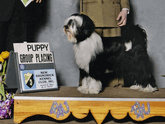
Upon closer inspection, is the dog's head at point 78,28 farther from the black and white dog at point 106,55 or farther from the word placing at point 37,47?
the word placing at point 37,47

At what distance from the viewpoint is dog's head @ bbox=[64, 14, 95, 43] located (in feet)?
6.32

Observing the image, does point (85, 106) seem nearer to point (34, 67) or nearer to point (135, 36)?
point (34, 67)

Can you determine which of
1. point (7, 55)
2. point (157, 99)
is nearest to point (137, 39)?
point (157, 99)

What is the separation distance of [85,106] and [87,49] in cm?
55

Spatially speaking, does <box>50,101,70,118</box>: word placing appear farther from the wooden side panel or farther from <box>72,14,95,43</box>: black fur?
<box>72,14,95,43</box>: black fur

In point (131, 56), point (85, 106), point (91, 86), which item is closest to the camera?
point (85, 106)

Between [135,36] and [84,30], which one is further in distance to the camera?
[135,36]

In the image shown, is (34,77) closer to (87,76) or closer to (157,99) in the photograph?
(87,76)

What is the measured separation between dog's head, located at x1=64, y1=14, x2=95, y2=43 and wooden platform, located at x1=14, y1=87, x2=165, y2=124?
588mm

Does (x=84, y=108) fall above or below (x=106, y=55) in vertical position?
below

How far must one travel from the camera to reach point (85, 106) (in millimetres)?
1887

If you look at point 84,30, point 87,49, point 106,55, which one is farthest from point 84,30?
point 106,55

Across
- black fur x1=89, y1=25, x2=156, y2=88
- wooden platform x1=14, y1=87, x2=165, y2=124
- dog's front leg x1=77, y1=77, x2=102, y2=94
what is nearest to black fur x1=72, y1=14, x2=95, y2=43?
black fur x1=89, y1=25, x2=156, y2=88

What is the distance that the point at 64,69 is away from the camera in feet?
9.62
